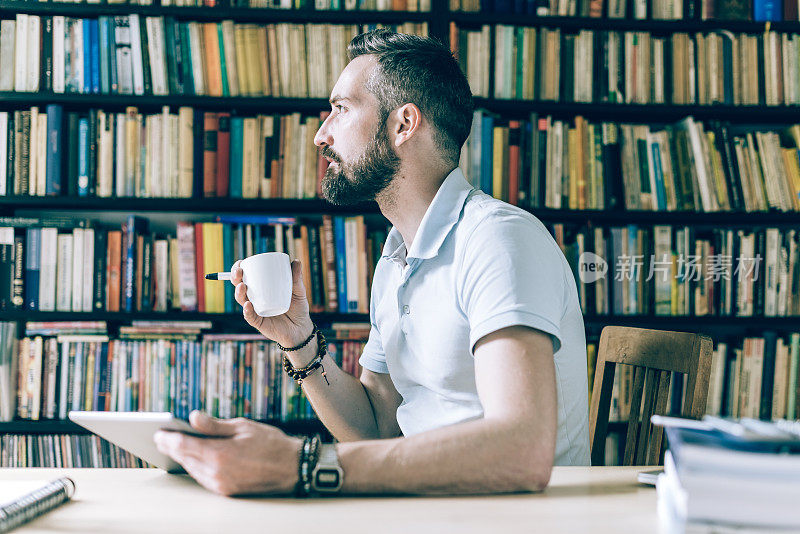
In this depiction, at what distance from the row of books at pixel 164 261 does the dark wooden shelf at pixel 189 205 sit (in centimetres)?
6

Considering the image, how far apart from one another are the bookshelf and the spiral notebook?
1254 mm

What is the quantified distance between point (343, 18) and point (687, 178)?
4.23 feet

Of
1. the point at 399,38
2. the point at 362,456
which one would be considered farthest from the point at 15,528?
the point at 399,38

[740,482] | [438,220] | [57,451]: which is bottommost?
[57,451]

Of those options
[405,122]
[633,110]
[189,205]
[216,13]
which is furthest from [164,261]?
[633,110]

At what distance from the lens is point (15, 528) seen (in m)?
0.69

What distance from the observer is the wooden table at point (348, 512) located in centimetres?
68

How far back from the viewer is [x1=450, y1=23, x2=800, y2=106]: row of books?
2.15 meters

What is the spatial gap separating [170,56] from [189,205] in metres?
0.49

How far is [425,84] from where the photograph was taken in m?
1.33

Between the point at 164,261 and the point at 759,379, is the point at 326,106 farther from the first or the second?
the point at 759,379

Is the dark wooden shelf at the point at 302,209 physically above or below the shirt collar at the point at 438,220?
above

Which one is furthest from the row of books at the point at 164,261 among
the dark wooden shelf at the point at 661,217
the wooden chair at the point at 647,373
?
the wooden chair at the point at 647,373

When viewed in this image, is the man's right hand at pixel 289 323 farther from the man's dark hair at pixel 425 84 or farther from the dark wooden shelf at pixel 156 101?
the dark wooden shelf at pixel 156 101
